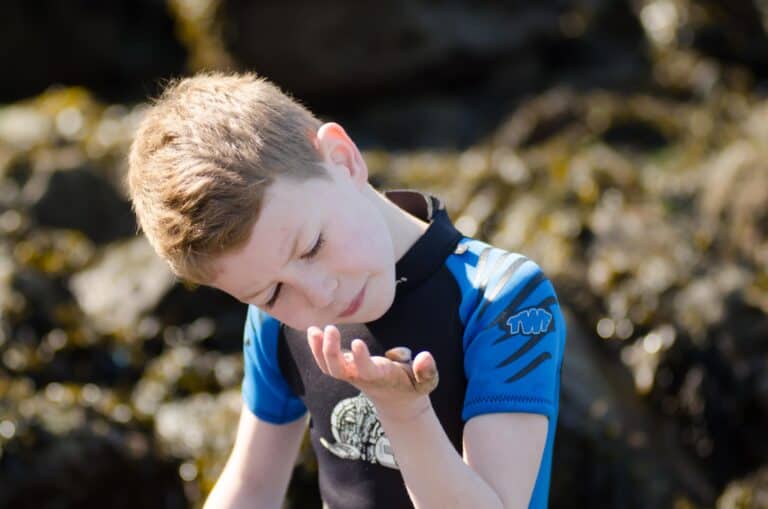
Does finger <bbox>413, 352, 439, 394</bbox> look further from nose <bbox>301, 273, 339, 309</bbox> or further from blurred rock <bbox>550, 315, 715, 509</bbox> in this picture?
blurred rock <bbox>550, 315, 715, 509</bbox>

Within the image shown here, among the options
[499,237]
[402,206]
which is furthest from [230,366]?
[402,206]

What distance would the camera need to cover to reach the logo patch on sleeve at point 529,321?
2.34m

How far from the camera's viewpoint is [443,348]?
2.43m

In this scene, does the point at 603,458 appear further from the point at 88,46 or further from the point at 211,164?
the point at 88,46

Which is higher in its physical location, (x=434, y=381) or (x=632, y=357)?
(x=434, y=381)

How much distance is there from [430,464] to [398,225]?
1.93 feet

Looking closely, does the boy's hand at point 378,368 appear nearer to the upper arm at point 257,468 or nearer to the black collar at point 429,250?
the black collar at point 429,250

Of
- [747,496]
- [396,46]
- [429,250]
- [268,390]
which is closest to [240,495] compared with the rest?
[268,390]

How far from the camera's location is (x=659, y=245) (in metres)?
5.86

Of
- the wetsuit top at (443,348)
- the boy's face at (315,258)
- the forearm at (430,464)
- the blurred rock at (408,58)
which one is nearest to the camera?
the forearm at (430,464)

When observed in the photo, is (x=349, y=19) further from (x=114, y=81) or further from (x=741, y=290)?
(x=741, y=290)

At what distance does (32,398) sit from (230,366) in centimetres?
109

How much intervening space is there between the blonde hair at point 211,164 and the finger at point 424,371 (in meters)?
0.44

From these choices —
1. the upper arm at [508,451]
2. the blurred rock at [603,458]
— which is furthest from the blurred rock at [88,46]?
the upper arm at [508,451]
